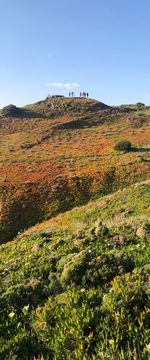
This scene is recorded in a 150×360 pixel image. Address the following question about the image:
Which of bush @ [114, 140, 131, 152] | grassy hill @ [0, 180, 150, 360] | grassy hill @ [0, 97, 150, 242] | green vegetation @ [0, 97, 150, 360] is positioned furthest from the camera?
bush @ [114, 140, 131, 152]

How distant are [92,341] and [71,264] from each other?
15.1 feet

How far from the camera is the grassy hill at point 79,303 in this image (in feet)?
22.3

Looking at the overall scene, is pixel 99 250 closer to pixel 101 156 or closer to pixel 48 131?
pixel 101 156

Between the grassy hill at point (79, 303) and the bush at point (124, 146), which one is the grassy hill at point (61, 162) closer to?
the bush at point (124, 146)

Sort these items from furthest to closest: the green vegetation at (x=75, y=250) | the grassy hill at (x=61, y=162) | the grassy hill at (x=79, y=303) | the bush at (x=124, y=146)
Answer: the bush at (x=124, y=146) → the grassy hill at (x=61, y=162) → the green vegetation at (x=75, y=250) → the grassy hill at (x=79, y=303)

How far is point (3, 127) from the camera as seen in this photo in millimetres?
99000

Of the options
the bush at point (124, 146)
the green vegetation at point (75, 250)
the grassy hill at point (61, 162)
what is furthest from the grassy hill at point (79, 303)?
the bush at point (124, 146)

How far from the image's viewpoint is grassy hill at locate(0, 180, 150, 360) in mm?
6793

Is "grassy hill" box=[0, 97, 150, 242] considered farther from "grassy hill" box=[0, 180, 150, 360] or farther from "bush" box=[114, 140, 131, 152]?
"grassy hill" box=[0, 180, 150, 360]

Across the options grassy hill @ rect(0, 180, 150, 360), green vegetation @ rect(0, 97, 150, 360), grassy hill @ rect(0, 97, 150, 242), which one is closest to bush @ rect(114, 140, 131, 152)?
green vegetation @ rect(0, 97, 150, 360)

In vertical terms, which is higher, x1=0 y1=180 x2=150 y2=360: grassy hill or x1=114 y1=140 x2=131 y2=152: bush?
x1=114 y1=140 x2=131 y2=152: bush

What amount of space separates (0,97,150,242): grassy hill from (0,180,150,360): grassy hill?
19.7 m

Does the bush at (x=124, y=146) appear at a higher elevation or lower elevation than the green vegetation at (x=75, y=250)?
higher

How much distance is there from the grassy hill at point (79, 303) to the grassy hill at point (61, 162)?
19.7 metres
